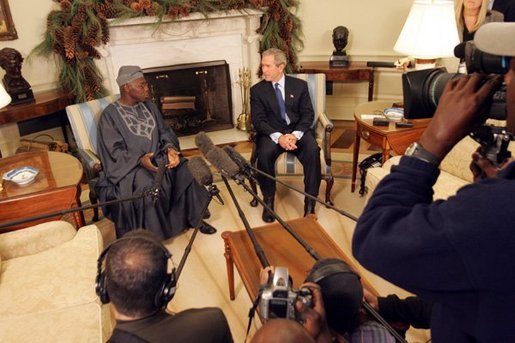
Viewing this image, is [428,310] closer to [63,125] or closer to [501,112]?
[501,112]

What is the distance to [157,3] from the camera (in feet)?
11.9

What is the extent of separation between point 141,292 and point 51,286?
0.98 m

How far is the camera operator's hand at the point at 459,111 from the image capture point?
0.71 m

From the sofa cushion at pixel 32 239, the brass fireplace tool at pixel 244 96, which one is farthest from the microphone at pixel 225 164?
the brass fireplace tool at pixel 244 96

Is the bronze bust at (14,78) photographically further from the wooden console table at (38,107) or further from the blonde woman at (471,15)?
the blonde woman at (471,15)

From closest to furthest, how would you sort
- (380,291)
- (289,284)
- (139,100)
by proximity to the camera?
(289,284) < (380,291) < (139,100)

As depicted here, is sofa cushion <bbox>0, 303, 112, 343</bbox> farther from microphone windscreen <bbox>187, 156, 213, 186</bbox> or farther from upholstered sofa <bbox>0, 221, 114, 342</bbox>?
microphone windscreen <bbox>187, 156, 213, 186</bbox>

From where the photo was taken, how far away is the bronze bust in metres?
3.33

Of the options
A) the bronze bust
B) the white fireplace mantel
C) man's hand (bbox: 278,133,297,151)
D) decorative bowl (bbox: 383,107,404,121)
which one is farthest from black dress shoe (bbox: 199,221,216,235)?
the bronze bust

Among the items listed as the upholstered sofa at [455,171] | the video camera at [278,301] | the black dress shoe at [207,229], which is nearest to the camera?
the video camera at [278,301]

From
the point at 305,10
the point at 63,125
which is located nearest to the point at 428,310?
the point at 63,125

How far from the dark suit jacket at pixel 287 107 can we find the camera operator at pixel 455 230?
2.44 m

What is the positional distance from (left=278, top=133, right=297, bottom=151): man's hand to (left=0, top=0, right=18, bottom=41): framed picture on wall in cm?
250

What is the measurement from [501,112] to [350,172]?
9.67ft
